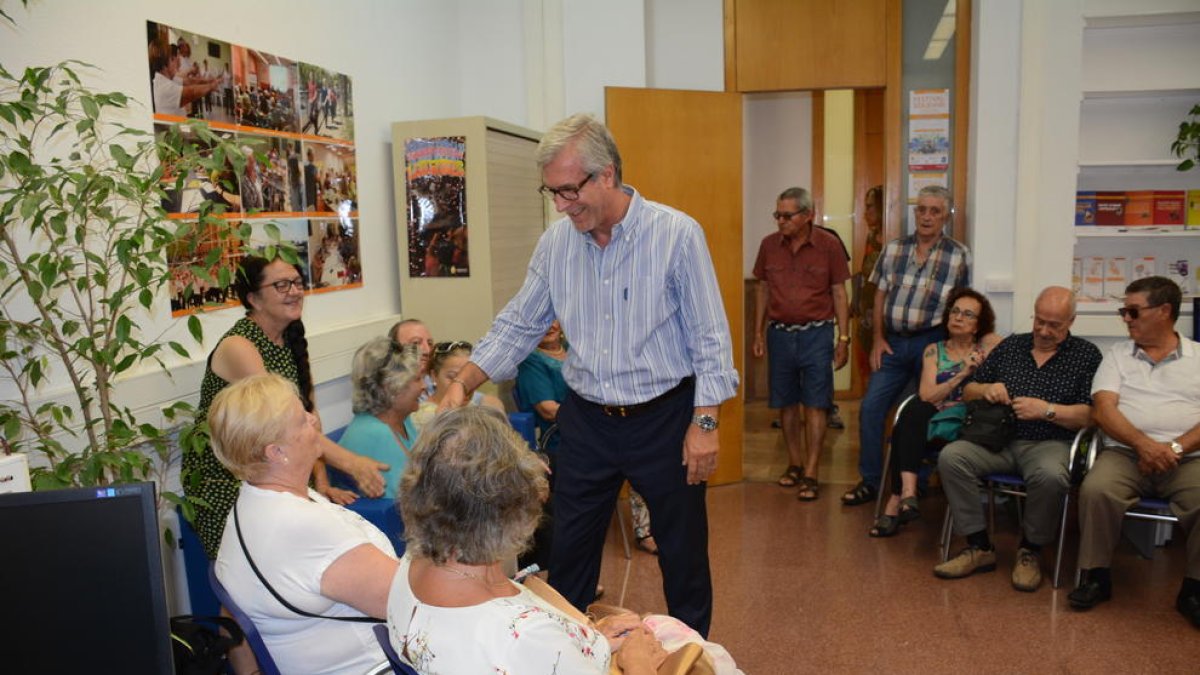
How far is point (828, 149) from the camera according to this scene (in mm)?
7758

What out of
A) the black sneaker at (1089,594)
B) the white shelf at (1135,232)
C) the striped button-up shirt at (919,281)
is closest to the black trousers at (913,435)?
the striped button-up shirt at (919,281)

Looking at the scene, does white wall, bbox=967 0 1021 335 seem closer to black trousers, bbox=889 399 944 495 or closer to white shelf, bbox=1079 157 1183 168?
white shelf, bbox=1079 157 1183 168

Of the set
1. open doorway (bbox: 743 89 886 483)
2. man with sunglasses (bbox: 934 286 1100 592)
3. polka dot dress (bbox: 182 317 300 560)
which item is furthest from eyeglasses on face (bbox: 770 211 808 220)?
polka dot dress (bbox: 182 317 300 560)

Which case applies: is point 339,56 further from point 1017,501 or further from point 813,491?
point 1017,501

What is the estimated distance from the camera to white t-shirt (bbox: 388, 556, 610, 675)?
143cm

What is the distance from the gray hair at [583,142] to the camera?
2322 mm

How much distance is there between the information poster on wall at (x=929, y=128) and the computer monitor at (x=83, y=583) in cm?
472

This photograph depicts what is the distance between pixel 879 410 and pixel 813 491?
23.1 inches

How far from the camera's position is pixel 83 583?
54.3 inches

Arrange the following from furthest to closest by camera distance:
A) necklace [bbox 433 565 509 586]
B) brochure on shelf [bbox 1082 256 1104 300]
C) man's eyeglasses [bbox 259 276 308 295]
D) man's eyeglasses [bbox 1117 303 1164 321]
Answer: brochure on shelf [bbox 1082 256 1104 300] → man's eyeglasses [bbox 1117 303 1164 321] → man's eyeglasses [bbox 259 276 308 295] → necklace [bbox 433 565 509 586]

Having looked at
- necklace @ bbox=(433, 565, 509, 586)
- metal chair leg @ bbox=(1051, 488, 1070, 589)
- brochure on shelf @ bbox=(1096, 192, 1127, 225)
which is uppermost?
brochure on shelf @ bbox=(1096, 192, 1127, 225)

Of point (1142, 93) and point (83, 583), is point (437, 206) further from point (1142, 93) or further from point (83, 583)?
point (1142, 93)

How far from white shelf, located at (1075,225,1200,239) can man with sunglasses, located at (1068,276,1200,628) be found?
1212 millimetres

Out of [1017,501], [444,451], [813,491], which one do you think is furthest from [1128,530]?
[444,451]
